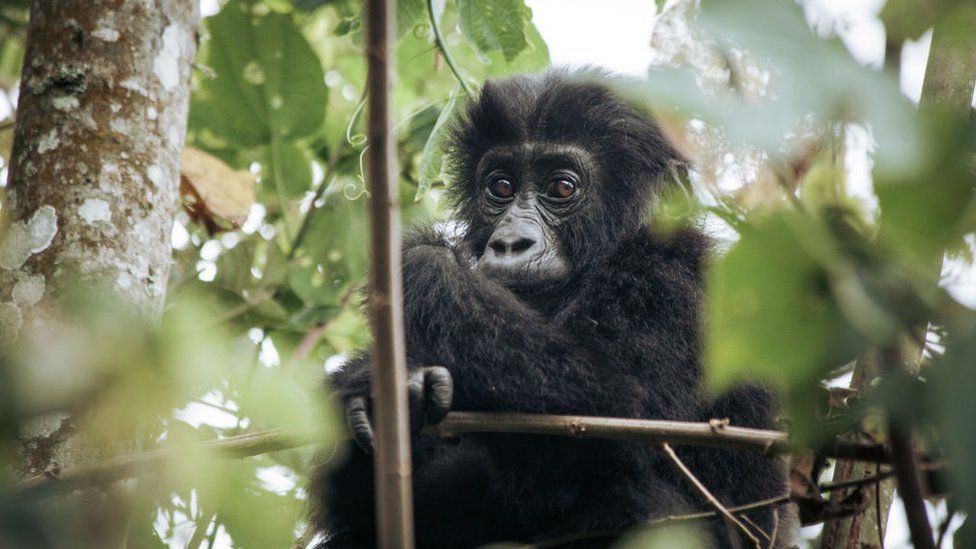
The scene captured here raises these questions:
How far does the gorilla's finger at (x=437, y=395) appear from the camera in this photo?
2.85 m

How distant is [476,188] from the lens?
14.4 ft

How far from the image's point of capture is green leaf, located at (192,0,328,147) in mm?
4391

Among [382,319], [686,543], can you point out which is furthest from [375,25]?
[686,543]

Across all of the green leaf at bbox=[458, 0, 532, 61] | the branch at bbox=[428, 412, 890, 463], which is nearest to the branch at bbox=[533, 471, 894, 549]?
the branch at bbox=[428, 412, 890, 463]

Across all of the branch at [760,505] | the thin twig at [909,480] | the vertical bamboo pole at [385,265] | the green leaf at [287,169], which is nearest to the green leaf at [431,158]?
the green leaf at [287,169]

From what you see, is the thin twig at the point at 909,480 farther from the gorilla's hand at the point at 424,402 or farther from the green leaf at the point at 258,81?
the green leaf at the point at 258,81

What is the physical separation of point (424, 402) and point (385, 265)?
1.61m

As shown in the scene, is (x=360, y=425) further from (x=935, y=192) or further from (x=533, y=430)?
(x=935, y=192)

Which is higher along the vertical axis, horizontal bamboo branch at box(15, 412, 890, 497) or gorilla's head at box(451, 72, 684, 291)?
gorilla's head at box(451, 72, 684, 291)

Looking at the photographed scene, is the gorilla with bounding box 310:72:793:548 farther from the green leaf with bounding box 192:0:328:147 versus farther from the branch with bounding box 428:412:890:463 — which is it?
the green leaf with bounding box 192:0:328:147

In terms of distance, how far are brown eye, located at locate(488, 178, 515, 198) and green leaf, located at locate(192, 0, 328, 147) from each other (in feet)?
2.88

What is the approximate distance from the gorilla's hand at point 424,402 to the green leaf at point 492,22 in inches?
52.1

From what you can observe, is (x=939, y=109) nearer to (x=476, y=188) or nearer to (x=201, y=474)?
(x=201, y=474)

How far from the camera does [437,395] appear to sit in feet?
9.36
